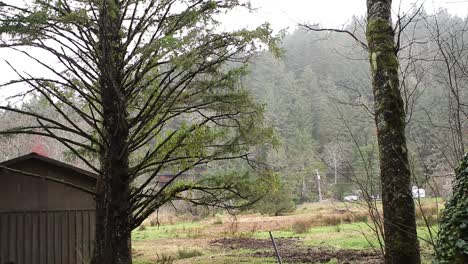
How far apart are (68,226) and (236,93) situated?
5.29m

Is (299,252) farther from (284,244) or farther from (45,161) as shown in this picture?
(45,161)

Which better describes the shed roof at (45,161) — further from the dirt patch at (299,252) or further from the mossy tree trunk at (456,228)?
the mossy tree trunk at (456,228)

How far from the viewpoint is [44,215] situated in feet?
31.4

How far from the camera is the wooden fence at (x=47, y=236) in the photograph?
30.1 feet

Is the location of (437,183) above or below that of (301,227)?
above

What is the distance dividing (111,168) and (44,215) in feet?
Result: 12.8

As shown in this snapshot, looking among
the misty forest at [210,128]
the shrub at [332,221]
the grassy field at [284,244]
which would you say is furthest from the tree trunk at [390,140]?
the shrub at [332,221]

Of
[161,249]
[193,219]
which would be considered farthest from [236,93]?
[193,219]

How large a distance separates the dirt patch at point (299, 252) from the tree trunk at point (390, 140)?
3670 mm

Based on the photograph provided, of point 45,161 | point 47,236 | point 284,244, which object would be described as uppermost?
point 45,161

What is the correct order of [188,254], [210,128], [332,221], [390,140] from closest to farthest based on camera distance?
[390,140], [210,128], [188,254], [332,221]

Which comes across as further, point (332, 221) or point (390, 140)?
point (332, 221)

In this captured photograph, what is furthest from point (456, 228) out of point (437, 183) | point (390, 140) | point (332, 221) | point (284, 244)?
point (332, 221)

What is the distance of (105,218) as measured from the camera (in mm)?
6512
